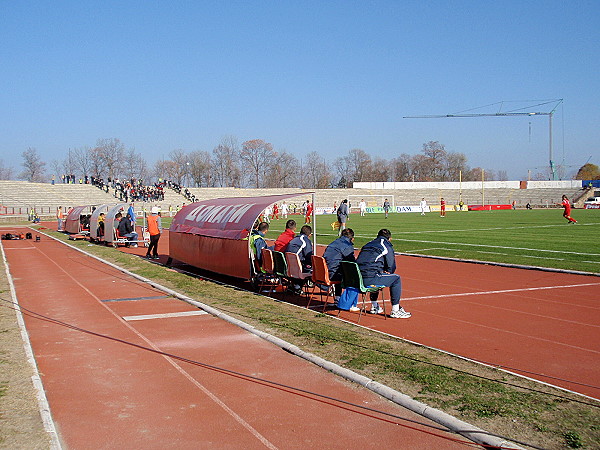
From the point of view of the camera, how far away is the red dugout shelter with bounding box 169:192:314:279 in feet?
47.4

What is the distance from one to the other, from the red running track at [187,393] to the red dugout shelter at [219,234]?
337 centimetres

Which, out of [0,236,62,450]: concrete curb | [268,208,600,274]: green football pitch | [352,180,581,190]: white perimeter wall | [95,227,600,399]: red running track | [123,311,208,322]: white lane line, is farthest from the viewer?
[352,180,581,190]: white perimeter wall

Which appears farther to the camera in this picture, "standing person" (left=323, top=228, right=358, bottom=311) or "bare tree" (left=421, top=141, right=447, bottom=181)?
"bare tree" (left=421, top=141, right=447, bottom=181)

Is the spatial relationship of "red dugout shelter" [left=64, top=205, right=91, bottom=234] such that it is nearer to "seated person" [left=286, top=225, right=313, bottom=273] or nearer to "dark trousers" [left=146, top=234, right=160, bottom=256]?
"dark trousers" [left=146, top=234, right=160, bottom=256]

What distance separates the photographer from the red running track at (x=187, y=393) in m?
5.30

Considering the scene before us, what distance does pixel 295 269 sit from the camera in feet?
39.2

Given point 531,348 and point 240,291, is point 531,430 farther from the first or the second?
point 240,291

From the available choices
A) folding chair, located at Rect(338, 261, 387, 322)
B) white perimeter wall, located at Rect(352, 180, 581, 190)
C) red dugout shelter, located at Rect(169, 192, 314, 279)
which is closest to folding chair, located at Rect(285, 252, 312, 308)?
folding chair, located at Rect(338, 261, 387, 322)

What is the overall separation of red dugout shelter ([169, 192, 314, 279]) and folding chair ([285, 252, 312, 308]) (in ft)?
5.66

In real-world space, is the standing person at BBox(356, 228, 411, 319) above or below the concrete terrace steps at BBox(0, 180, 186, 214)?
below

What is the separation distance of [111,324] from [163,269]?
326 inches

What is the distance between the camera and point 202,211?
61.0 ft

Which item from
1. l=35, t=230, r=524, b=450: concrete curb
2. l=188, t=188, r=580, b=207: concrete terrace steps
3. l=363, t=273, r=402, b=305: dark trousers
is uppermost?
l=188, t=188, r=580, b=207: concrete terrace steps

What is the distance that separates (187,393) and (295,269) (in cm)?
560
